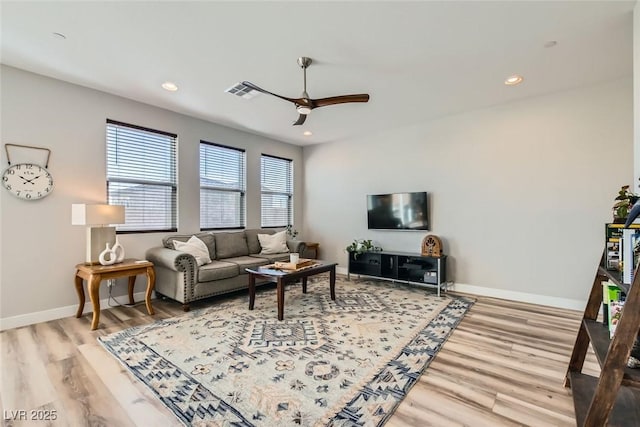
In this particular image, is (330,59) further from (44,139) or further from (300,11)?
(44,139)

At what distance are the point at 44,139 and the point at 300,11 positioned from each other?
10.5 feet

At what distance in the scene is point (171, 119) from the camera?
14.2 feet

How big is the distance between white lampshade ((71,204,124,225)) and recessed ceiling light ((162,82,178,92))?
4.97 feet

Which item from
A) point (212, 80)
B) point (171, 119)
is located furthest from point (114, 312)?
point (212, 80)

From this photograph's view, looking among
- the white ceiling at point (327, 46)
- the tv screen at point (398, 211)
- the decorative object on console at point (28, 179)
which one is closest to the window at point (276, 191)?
the tv screen at point (398, 211)

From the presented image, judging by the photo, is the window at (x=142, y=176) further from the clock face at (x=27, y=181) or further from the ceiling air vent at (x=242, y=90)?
the ceiling air vent at (x=242, y=90)

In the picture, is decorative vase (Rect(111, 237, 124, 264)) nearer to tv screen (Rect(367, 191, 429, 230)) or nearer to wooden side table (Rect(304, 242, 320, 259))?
wooden side table (Rect(304, 242, 320, 259))

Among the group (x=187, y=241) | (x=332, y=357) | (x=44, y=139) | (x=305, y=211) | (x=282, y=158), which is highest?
(x=282, y=158)

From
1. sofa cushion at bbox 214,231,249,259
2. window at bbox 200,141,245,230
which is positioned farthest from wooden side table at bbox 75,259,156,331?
window at bbox 200,141,245,230

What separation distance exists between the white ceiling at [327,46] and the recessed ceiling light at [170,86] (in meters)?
0.08

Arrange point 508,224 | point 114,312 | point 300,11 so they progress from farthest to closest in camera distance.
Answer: point 508,224 → point 114,312 → point 300,11

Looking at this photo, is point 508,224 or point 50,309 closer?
point 50,309

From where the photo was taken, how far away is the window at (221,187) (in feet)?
15.8

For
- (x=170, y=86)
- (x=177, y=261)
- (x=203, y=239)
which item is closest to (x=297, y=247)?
(x=203, y=239)
